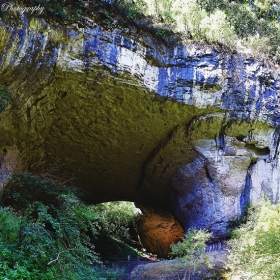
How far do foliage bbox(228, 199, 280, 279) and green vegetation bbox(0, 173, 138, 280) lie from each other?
271 cm

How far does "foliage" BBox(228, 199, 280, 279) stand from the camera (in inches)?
218

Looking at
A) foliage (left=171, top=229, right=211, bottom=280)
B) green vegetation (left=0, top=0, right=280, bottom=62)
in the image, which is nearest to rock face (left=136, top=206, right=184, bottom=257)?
foliage (left=171, top=229, right=211, bottom=280)

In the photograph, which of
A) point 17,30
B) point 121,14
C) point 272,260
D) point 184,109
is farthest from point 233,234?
point 17,30

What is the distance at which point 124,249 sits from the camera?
13953mm

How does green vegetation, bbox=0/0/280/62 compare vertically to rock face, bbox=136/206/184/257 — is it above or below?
above

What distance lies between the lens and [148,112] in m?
8.37

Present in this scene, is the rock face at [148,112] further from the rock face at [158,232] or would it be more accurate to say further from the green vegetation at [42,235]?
the rock face at [158,232]

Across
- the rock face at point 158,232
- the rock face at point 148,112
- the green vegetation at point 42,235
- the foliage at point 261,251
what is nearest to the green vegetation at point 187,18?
the rock face at point 148,112

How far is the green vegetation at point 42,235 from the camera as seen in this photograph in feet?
13.0

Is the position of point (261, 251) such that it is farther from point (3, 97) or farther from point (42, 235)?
point (3, 97)

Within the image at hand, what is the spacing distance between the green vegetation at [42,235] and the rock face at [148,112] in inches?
72.0

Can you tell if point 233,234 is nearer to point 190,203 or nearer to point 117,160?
point 190,203

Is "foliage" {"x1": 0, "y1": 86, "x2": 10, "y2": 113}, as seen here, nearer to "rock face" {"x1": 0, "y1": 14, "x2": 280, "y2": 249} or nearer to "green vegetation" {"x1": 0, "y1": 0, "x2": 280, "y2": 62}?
"rock face" {"x1": 0, "y1": 14, "x2": 280, "y2": 249}

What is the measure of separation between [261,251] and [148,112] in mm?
4301
